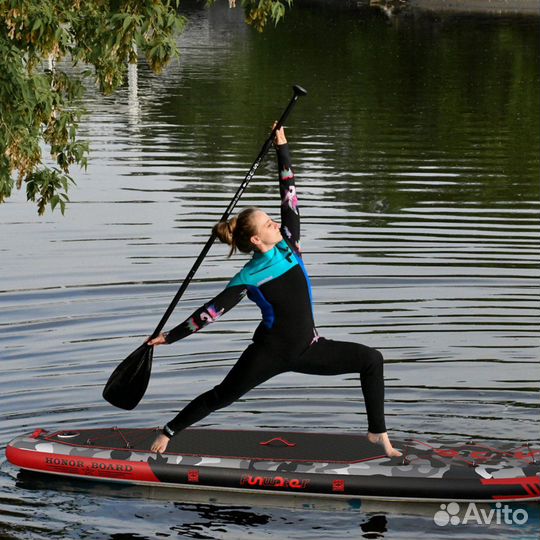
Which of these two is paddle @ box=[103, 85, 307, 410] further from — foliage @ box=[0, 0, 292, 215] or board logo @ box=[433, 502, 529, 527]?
board logo @ box=[433, 502, 529, 527]

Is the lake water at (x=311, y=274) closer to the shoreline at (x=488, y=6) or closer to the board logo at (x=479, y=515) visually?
the board logo at (x=479, y=515)

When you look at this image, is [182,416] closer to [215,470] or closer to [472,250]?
[215,470]

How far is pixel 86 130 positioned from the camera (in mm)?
32844

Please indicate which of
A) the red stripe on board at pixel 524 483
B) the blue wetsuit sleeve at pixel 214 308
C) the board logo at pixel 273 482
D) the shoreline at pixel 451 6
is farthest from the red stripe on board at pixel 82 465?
the shoreline at pixel 451 6

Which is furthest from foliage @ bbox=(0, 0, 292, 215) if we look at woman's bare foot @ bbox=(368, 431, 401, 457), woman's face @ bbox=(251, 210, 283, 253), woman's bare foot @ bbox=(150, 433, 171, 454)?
woman's bare foot @ bbox=(368, 431, 401, 457)

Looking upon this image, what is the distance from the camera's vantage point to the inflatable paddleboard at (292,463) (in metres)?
10.4

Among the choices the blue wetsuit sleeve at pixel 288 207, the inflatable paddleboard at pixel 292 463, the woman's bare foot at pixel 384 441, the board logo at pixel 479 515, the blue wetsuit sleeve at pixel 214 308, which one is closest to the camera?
the board logo at pixel 479 515

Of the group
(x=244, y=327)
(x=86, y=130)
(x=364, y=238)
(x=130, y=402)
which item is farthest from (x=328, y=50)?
(x=130, y=402)

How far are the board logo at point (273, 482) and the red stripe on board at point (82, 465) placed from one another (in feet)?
2.32

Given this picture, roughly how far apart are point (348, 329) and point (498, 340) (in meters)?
1.59

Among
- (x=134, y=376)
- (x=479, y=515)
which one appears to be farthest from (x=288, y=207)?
(x=479, y=515)

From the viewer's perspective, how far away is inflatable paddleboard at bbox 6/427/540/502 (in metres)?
10.4

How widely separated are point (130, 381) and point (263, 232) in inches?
72.6

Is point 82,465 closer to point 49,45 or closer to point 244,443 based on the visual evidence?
point 244,443
